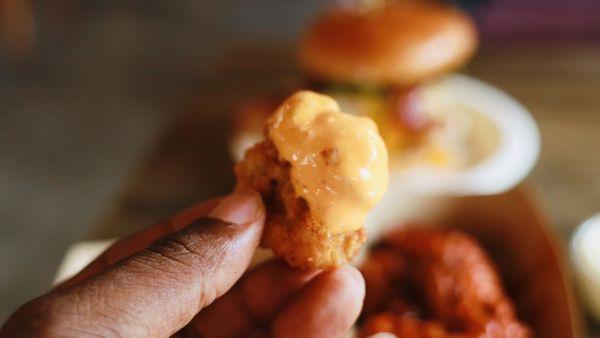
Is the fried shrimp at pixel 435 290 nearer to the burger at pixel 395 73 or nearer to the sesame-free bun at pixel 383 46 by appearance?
the burger at pixel 395 73

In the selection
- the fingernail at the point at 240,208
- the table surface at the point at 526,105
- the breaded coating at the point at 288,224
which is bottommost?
the table surface at the point at 526,105

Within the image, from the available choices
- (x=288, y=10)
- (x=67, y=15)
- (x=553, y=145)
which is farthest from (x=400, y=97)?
(x=67, y=15)

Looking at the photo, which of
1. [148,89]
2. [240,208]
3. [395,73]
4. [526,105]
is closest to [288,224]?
[240,208]

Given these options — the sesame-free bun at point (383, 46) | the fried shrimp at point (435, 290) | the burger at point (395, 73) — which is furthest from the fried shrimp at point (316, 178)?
the sesame-free bun at point (383, 46)

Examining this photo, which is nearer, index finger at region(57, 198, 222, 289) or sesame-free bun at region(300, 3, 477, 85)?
index finger at region(57, 198, 222, 289)

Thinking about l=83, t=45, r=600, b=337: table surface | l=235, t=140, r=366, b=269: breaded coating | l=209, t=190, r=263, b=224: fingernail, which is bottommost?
l=83, t=45, r=600, b=337: table surface

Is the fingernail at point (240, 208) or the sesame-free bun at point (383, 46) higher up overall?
the fingernail at point (240, 208)

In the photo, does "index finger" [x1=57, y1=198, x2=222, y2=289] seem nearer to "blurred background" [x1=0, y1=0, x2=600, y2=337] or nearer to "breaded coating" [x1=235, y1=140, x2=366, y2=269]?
"breaded coating" [x1=235, y1=140, x2=366, y2=269]

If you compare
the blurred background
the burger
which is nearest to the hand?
the blurred background
